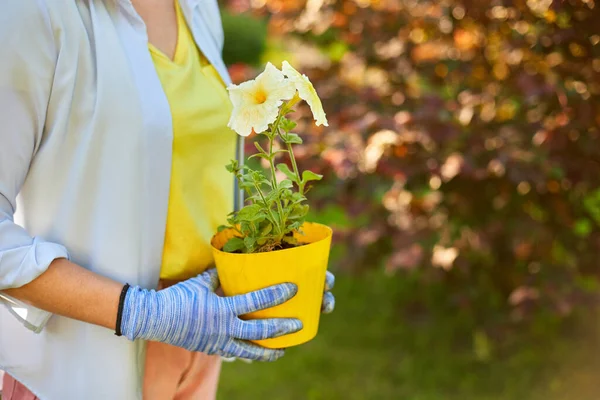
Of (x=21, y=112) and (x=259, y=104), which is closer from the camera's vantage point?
(x=21, y=112)

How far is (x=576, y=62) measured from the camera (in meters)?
2.21

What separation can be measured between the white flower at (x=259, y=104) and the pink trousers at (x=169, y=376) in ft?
1.45

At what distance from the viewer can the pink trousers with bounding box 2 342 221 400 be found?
122 cm

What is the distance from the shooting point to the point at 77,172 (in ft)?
3.47

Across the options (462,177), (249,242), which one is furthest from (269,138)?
(462,177)

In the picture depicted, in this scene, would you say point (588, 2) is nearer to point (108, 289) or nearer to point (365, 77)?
point (365, 77)

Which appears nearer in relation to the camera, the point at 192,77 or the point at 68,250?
the point at 68,250

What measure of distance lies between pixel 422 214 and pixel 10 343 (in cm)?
183

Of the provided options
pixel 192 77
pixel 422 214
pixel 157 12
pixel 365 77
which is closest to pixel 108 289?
pixel 192 77

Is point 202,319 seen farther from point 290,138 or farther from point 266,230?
point 290,138

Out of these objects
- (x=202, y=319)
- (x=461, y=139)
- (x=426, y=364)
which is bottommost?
(x=426, y=364)

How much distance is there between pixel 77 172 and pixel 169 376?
0.42 metres

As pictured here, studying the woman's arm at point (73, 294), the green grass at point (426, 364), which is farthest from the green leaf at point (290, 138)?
the green grass at point (426, 364)

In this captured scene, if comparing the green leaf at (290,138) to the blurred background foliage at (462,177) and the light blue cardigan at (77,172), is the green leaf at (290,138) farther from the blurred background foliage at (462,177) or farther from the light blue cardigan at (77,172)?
the blurred background foliage at (462,177)
